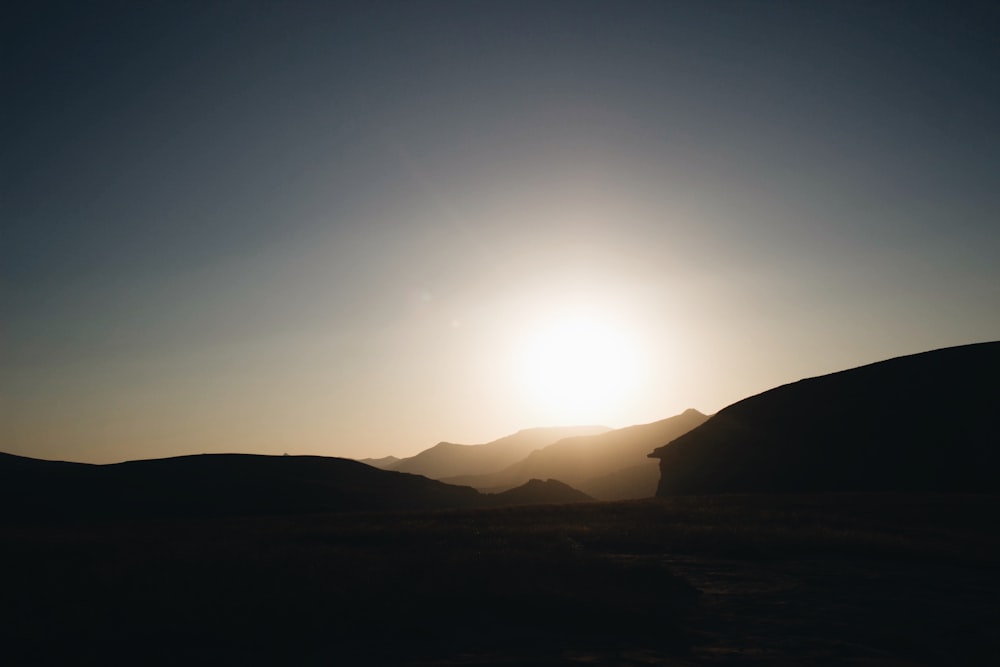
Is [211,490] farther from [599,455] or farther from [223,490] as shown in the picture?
[599,455]

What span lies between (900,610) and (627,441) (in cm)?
Result: 18307

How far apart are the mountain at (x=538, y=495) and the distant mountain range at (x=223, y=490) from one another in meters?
0.14

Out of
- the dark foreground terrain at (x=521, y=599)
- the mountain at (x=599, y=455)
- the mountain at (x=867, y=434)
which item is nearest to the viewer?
the dark foreground terrain at (x=521, y=599)

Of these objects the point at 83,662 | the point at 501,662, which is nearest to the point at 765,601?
the point at 501,662

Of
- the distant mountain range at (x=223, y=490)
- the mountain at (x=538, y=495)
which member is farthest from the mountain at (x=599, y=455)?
the distant mountain range at (x=223, y=490)

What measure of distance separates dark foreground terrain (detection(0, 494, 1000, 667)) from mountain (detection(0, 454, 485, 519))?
42.3 metres

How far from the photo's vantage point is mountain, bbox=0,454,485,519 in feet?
179

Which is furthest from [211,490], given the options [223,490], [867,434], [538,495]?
[867,434]

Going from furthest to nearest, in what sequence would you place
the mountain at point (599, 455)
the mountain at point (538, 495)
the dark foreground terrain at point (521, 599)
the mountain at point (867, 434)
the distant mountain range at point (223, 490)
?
the mountain at point (599, 455) → the mountain at point (538, 495) → the distant mountain range at point (223, 490) → the mountain at point (867, 434) → the dark foreground terrain at point (521, 599)

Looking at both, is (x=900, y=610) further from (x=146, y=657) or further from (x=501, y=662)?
(x=146, y=657)

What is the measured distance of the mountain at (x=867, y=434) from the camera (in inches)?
1718

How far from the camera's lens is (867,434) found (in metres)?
47.5

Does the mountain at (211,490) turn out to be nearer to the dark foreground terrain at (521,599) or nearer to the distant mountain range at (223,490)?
the distant mountain range at (223,490)

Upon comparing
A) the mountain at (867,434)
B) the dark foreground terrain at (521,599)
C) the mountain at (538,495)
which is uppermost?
the mountain at (867,434)
